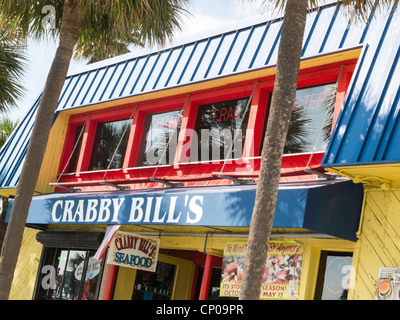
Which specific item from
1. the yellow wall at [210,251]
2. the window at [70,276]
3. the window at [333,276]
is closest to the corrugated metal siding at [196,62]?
the window at [70,276]

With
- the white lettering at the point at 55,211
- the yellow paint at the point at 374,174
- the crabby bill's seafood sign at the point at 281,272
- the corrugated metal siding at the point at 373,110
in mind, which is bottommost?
the crabby bill's seafood sign at the point at 281,272

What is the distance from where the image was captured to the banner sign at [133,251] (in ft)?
40.8

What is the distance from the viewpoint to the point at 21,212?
10.7m

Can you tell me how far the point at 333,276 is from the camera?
10.4m

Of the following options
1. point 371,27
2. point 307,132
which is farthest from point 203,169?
point 371,27

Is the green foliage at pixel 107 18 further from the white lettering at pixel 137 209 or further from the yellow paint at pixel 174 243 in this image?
the white lettering at pixel 137 209

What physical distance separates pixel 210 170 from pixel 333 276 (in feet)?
11.7

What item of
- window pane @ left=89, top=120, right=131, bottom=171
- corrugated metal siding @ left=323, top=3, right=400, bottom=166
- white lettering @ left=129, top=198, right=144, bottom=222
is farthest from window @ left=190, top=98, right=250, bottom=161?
corrugated metal siding @ left=323, top=3, right=400, bottom=166

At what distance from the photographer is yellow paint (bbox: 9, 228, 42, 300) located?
1664 cm

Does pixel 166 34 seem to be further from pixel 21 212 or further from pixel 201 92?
pixel 21 212

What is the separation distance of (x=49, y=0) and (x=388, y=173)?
7.32 metres

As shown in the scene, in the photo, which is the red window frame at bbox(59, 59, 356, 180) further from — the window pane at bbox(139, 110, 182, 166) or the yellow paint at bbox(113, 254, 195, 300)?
the yellow paint at bbox(113, 254, 195, 300)

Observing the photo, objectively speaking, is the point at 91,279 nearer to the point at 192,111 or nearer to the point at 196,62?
the point at 192,111

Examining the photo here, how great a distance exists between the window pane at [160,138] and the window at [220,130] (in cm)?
64
